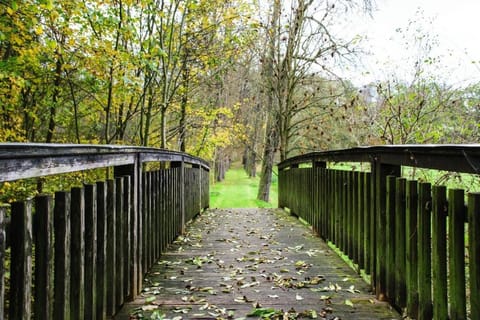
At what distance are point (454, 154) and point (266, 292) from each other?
173 centimetres

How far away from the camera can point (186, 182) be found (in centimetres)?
576

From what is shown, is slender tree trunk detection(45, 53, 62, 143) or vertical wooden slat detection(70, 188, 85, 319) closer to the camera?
vertical wooden slat detection(70, 188, 85, 319)

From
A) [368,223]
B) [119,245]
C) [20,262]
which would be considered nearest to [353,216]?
[368,223]

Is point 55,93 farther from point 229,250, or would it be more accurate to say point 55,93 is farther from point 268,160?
point 268,160

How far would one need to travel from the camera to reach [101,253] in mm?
2242

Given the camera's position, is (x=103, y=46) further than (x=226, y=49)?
No

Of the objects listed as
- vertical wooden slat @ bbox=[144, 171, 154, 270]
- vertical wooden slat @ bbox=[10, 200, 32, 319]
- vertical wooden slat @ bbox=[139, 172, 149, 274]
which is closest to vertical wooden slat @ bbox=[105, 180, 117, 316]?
vertical wooden slat @ bbox=[139, 172, 149, 274]

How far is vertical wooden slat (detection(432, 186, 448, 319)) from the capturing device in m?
1.92

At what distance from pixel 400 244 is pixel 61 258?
197 cm

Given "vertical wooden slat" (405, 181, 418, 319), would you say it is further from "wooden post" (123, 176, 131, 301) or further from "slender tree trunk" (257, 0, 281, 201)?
"slender tree trunk" (257, 0, 281, 201)

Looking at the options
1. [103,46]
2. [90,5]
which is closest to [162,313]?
[103,46]

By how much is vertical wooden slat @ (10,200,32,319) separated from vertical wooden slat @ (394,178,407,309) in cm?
206

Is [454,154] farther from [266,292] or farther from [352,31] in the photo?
[352,31]

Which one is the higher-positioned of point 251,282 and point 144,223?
point 144,223
